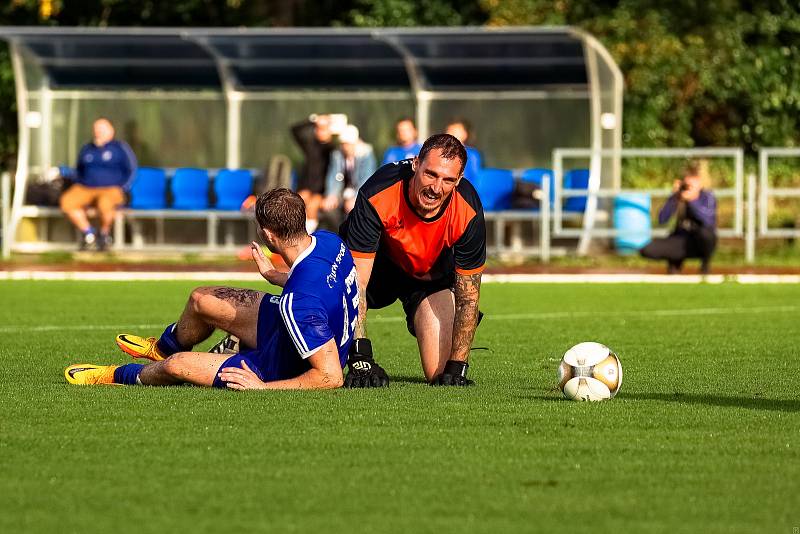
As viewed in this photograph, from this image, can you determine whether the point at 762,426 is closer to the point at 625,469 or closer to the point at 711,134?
the point at 625,469

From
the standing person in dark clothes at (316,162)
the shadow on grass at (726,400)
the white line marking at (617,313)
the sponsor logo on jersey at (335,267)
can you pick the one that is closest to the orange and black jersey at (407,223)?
the sponsor logo on jersey at (335,267)

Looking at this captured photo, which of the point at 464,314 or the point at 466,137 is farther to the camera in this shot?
the point at 466,137

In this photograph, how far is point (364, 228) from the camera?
957 cm

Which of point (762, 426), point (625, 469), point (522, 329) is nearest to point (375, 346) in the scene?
point (522, 329)

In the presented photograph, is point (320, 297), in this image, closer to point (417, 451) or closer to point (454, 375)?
point (454, 375)

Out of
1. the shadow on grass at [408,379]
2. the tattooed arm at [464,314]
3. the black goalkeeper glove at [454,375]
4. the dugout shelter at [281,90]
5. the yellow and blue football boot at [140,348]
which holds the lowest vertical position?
the shadow on grass at [408,379]

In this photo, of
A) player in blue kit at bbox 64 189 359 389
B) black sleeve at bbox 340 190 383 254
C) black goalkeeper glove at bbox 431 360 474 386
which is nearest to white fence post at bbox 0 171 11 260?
player in blue kit at bbox 64 189 359 389

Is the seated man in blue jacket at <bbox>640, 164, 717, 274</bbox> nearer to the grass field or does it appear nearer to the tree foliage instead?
the tree foliage

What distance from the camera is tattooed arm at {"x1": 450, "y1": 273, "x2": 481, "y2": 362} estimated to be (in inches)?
382

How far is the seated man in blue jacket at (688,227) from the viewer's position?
878 inches

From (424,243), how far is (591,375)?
1395mm

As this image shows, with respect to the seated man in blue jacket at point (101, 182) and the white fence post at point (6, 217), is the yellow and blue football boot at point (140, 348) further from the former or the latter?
the white fence post at point (6, 217)

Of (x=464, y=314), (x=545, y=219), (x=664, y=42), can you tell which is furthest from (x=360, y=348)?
(x=664, y=42)

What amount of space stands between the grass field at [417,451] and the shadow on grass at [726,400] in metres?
0.03
